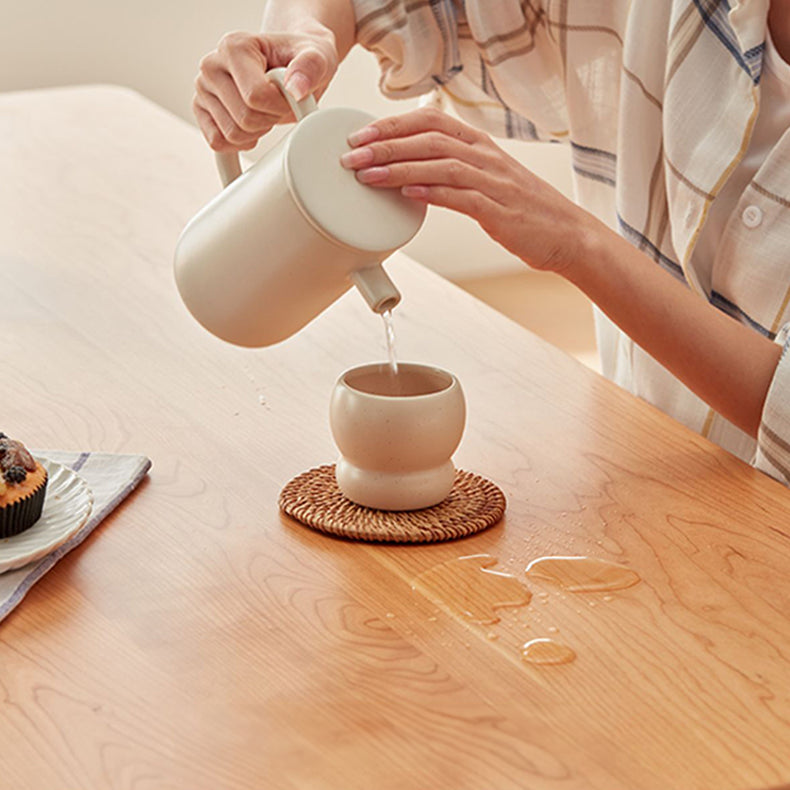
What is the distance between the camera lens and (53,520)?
89 cm

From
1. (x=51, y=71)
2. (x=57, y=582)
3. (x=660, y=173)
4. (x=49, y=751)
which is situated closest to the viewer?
(x=49, y=751)

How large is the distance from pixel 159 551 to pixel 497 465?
29cm

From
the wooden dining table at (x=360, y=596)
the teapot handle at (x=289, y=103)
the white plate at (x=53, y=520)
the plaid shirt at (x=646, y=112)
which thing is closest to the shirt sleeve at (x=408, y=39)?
the plaid shirt at (x=646, y=112)

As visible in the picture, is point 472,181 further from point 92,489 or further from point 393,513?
point 92,489

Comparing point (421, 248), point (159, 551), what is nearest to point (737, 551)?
point (159, 551)

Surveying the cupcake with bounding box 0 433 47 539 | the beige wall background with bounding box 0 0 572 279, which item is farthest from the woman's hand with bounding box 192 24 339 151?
the beige wall background with bounding box 0 0 572 279

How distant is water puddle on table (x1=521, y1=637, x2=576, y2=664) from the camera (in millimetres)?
741

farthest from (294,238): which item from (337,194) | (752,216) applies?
(752,216)

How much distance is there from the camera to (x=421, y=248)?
3.85m

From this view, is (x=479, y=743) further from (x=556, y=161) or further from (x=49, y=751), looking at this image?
(x=556, y=161)

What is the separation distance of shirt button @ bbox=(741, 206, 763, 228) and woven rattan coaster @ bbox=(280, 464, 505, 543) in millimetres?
433

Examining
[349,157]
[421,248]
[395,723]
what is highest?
[349,157]

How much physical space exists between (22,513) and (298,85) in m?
0.37

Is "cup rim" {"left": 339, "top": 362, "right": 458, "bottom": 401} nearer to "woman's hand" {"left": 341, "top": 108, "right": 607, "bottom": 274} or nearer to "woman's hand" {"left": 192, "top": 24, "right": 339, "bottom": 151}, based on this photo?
"woman's hand" {"left": 341, "top": 108, "right": 607, "bottom": 274}
